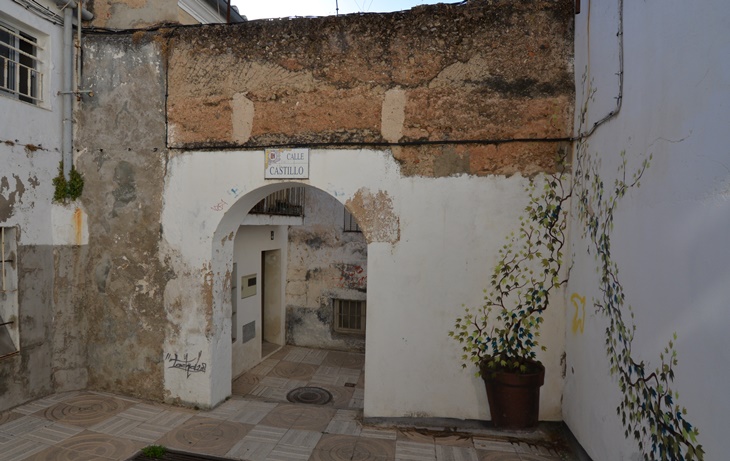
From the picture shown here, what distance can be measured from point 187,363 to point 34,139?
312 cm

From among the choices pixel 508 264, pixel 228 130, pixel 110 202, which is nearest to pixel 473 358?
pixel 508 264

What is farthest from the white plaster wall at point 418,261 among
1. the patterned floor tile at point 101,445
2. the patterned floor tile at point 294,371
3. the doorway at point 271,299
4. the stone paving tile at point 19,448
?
the doorway at point 271,299

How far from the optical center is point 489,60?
14.8 feet

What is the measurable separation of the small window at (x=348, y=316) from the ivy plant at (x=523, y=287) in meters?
4.27

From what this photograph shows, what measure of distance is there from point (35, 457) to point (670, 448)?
16.5ft

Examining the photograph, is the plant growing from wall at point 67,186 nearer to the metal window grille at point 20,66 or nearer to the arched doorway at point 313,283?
the metal window grille at point 20,66

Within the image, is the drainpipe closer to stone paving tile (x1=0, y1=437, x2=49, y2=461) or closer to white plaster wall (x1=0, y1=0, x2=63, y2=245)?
white plaster wall (x1=0, y1=0, x2=63, y2=245)

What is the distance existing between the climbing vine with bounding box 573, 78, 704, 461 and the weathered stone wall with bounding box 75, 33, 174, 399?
460cm

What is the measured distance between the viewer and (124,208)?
5.27m

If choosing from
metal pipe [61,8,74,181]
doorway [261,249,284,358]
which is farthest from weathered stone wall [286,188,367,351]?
metal pipe [61,8,74,181]

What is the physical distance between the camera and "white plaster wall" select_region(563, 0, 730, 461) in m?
2.10

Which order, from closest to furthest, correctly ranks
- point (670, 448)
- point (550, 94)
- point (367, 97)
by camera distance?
point (670, 448) < point (550, 94) < point (367, 97)

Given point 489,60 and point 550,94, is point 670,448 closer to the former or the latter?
point 550,94

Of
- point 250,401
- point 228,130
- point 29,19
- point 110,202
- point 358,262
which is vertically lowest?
point 250,401
